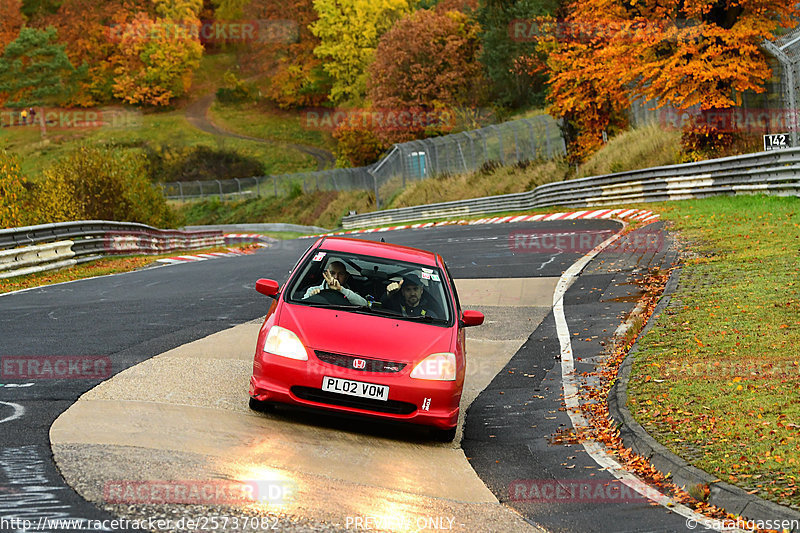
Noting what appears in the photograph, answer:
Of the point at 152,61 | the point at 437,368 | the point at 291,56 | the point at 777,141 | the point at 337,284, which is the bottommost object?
the point at 437,368

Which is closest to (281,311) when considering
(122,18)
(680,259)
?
(680,259)

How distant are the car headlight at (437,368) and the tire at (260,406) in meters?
1.28

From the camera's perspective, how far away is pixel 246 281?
64.6 feet

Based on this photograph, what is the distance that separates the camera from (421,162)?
59188 mm

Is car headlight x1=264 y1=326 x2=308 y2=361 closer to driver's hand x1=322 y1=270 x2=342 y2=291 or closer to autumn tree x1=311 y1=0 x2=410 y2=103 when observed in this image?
driver's hand x1=322 y1=270 x2=342 y2=291

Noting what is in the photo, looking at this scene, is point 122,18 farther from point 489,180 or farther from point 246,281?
point 246,281

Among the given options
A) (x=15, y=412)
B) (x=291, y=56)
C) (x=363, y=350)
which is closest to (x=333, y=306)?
(x=363, y=350)

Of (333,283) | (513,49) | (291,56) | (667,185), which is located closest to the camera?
(333,283)

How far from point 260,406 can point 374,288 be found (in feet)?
5.58

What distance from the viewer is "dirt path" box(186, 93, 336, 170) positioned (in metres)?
100

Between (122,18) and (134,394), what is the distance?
120 meters

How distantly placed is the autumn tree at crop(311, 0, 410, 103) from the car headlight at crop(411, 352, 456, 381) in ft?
290

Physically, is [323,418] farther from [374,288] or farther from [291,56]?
[291,56]

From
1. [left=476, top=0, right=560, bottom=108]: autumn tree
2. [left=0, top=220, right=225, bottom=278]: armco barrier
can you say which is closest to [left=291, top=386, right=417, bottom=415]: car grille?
[left=0, top=220, right=225, bottom=278]: armco barrier
